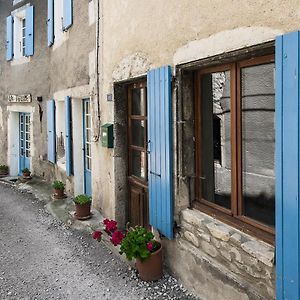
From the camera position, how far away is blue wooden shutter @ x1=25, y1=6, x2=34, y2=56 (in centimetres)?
928

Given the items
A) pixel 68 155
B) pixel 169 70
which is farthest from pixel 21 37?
pixel 169 70

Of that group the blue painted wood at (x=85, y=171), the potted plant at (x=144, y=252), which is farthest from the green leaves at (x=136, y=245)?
the blue painted wood at (x=85, y=171)

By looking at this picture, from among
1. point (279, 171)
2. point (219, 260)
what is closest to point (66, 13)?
point (219, 260)

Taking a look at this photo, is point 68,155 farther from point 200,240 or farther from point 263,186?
point 263,186

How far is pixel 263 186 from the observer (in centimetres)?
288

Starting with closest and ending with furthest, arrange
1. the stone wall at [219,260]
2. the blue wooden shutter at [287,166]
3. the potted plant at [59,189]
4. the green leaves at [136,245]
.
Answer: the blue wooden shutter at [287,166] < the stone wall at [219,260] < the green leaves at [136,245] < the potted plant at [59,189]

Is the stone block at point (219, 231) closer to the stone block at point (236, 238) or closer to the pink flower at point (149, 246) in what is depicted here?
the stone block at point (236, 238)

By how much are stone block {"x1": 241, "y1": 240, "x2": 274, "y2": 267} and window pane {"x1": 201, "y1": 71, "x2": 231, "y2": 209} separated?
1.65 feet

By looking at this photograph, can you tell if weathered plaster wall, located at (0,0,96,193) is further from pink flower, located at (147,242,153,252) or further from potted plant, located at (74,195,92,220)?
pink flower, located at (147,242,153,252)

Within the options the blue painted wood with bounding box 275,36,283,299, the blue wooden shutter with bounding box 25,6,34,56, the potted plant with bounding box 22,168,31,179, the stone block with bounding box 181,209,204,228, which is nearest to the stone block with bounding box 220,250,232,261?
the stone block with bounding box 181,209,204,228

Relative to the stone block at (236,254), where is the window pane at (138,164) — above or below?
above

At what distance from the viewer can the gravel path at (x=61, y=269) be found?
3.72 meters

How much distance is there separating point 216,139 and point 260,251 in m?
1.12

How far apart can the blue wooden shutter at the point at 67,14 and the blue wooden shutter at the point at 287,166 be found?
530cm
